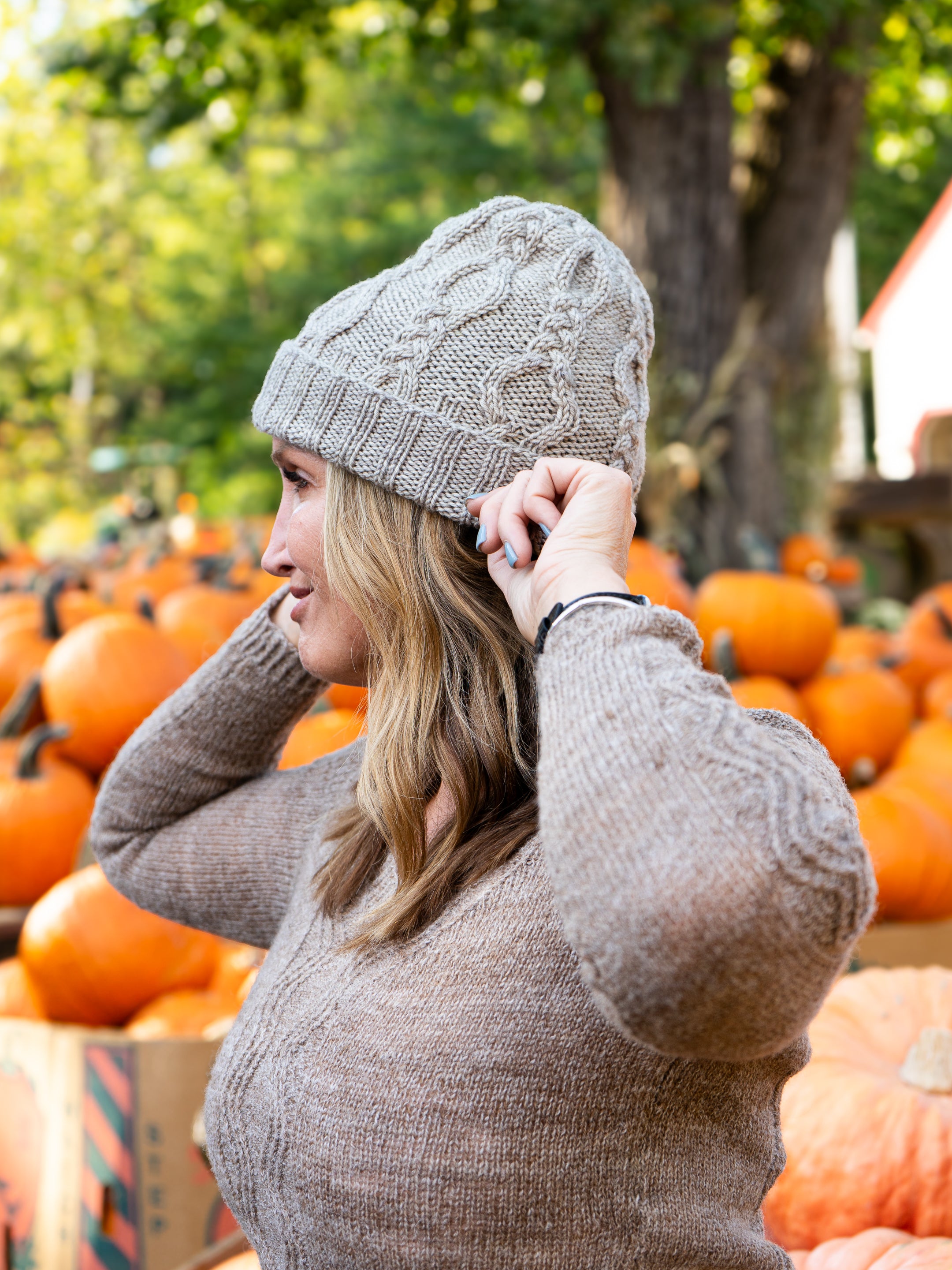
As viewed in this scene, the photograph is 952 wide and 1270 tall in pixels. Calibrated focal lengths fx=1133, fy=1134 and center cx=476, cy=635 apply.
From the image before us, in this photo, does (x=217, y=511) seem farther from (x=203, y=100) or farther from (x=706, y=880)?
(x=706, y=880)

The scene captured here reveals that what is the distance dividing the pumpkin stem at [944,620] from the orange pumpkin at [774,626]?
2.53 feet

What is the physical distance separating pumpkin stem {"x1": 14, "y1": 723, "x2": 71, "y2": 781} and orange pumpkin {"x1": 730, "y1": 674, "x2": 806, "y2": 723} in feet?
6.31

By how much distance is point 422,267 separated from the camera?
4.40 ft

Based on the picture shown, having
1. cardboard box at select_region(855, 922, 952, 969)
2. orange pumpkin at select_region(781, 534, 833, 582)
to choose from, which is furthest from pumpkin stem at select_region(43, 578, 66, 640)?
orange pumpkin at select_region(781, 534, 833, 582)

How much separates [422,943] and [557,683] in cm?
37

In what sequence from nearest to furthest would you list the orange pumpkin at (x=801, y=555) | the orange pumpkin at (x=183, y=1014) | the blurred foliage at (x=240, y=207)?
the orange pumpkin at (x=183, y=1014), the orange pumpkin at (x=801, y=555), the blurred foliage at (x=240, y=207)

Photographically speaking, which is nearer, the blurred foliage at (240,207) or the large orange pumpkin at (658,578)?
the large orange pumpkin at (658,578)

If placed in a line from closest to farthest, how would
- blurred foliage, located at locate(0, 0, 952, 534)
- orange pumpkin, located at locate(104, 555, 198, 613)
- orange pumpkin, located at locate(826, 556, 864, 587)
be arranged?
orange pumpkin, located at locate(104, 555, 198, 613)
orange pumpkin, located at locate(826, 556, 864, 587)
blurred foliage, located at locate(0, 0, 952, 534)

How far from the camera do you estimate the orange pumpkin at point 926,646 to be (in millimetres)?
4297

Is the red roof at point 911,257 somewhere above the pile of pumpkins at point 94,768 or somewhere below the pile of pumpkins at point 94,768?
above

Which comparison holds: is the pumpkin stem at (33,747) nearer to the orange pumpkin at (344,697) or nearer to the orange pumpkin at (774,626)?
the orange pumpkin at (344,697)

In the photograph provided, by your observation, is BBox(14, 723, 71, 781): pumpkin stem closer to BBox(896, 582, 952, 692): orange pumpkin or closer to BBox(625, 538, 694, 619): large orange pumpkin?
BBox(625, 538, 694, 619): large orange pumpkin

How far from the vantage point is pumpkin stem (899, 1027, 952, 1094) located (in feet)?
6.48

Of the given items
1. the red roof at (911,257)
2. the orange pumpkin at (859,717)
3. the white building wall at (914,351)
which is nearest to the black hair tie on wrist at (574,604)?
the orange pumpkin at (859,717)
